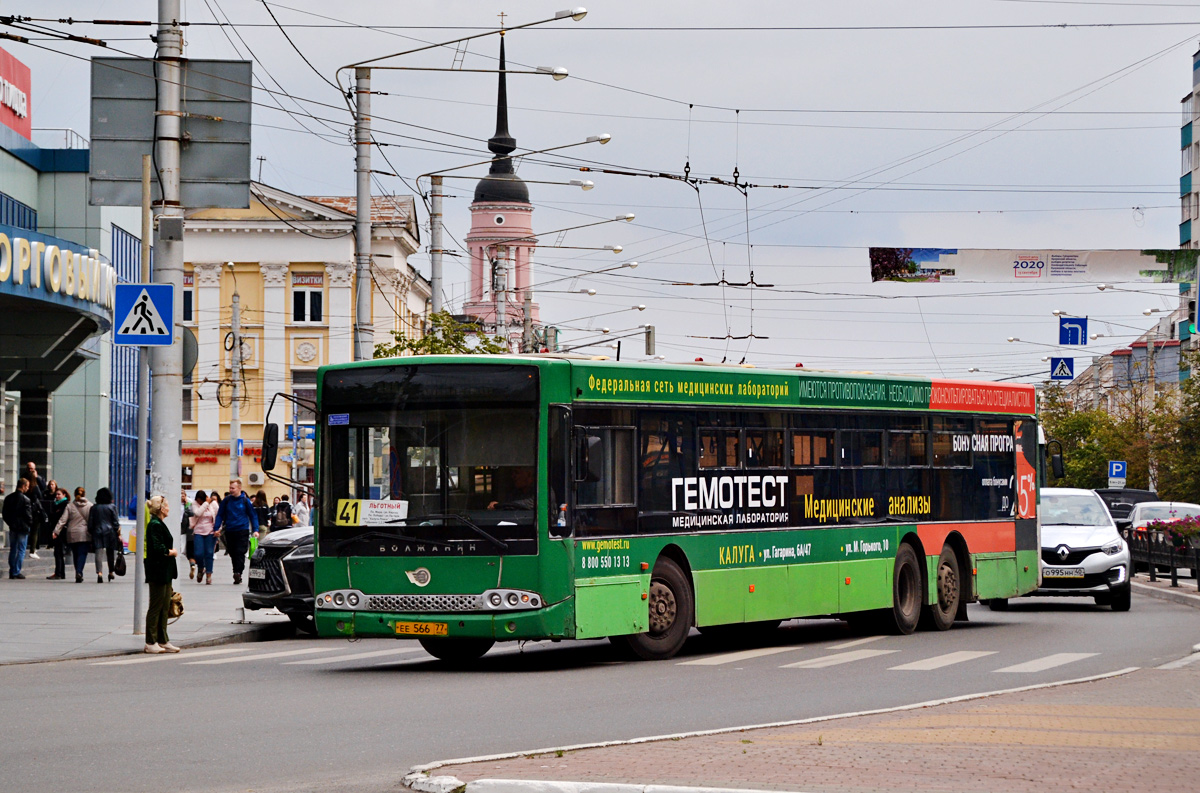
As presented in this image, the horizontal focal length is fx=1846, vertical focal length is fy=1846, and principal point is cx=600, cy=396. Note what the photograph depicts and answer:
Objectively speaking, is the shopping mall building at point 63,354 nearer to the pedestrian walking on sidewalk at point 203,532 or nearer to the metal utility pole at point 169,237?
the pedestrian walking on sidewalk at point 203,532

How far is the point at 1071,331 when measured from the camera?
55125 millimetres

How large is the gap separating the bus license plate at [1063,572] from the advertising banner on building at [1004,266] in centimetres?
2496

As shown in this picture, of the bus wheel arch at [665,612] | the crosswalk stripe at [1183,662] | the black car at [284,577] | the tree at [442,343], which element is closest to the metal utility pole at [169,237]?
the black car at [284,577]

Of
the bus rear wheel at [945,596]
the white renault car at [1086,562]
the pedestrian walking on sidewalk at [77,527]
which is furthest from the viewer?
the pedestrian walking on sidewalk at [77,527]

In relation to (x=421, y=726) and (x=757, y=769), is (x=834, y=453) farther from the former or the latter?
(x=757, y=769)

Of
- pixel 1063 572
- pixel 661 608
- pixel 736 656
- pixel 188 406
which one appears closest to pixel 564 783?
pixel 661 608

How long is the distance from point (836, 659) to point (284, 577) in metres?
6.89

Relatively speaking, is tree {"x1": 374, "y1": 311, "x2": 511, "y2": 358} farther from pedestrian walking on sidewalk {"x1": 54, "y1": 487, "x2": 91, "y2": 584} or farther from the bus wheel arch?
the bus wheel arch

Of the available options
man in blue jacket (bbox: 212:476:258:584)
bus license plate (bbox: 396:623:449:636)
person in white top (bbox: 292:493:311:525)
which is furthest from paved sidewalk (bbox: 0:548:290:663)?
person in white top (bbox: 292:493:311:525)

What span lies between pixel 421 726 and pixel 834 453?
8.71 metres

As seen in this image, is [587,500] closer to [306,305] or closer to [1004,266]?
[1004,266]

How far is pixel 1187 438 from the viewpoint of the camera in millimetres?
59406

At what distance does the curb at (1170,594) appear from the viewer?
89.6 feet

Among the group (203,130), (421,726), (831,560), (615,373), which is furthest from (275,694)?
(203,130)
